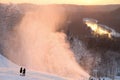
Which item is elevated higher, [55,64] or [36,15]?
[36,15]

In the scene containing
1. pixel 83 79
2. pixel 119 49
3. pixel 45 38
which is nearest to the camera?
pixel 83 79

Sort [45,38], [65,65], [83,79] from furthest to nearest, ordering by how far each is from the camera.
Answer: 1. [45,38]
2. [65,65]
3. [83,79]

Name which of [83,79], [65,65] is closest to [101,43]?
[65,65]

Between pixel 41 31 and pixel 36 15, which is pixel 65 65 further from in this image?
pixel 36 15

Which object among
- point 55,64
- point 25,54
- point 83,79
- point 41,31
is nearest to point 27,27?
point 41,31

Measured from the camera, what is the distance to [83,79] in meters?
69.8

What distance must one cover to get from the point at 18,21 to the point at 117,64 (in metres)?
20.8

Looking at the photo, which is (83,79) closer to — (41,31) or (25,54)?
(25,54)

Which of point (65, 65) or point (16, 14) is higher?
point (16, 14)

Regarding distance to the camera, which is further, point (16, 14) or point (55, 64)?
point (16, 14)

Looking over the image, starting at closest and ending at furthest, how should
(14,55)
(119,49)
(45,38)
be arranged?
(14,55)
(45,38)
(119,49)

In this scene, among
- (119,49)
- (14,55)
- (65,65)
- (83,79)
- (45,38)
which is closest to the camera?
(83,79)

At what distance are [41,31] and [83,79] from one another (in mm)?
43802

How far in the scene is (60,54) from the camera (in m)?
101
